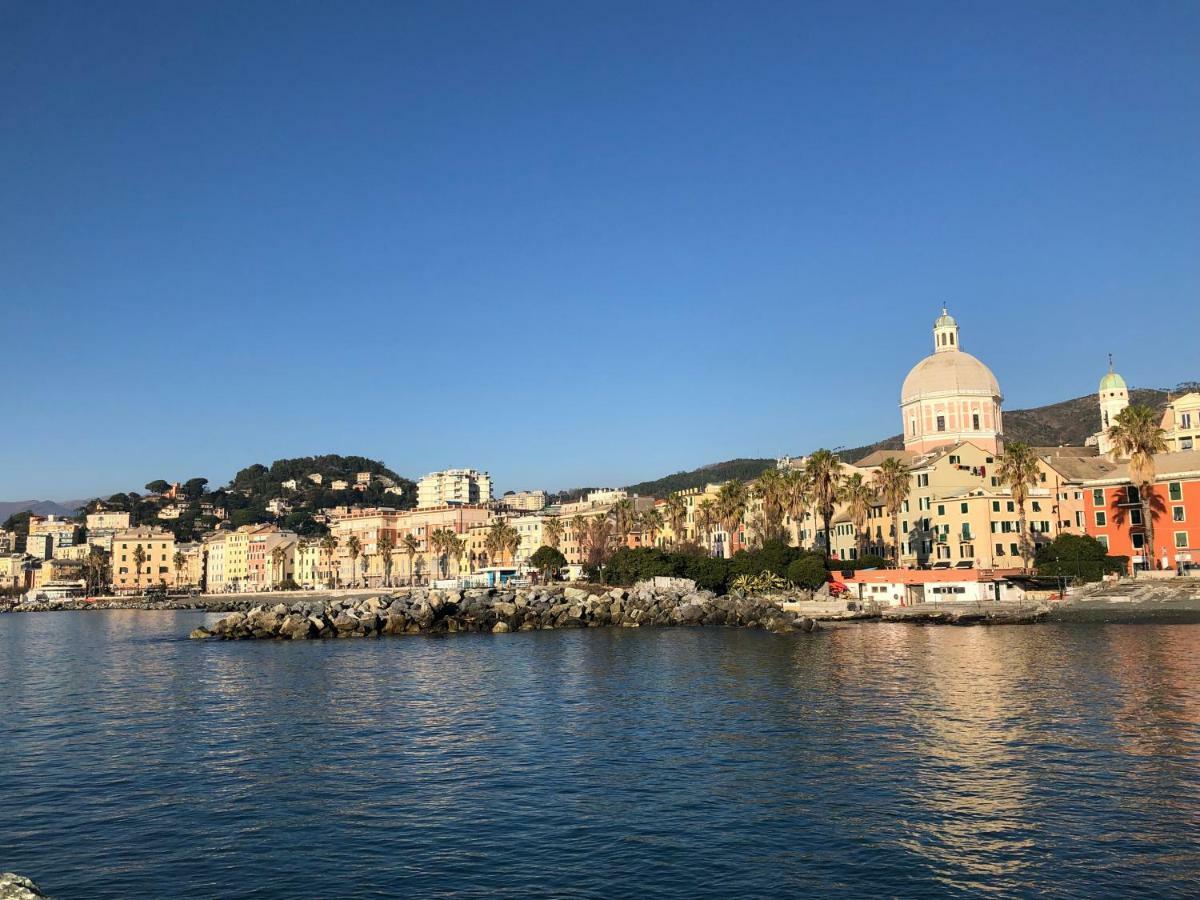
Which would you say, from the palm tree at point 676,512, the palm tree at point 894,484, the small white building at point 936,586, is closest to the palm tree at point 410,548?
the palm tree at point 676,512

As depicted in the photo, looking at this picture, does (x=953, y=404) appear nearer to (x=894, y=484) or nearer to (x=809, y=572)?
(x=894, y=484)

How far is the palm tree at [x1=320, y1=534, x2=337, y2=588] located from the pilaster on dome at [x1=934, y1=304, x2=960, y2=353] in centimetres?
11650

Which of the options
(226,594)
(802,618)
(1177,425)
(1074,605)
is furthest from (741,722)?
(226,594)

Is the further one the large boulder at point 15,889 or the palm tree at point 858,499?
the palm tree at point 858,499

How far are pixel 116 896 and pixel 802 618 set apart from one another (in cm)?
5839

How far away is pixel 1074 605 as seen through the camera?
6981 centimetres

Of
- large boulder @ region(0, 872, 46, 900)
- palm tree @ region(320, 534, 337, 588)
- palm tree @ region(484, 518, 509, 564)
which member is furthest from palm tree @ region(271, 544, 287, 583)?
large boulder @ region(0, 872, 46, 900)

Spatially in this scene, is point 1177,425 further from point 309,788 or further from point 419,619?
point 309,788

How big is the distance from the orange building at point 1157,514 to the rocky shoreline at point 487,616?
27679mm

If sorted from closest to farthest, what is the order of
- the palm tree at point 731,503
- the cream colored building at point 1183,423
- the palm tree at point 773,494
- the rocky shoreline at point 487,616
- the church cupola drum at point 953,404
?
the rocky shoreline at point 487,616, the palm tree at point 773,494, the palm tree at point 731,503, the cream colored building at point 1183,423, the church cupola drum at point 953,404

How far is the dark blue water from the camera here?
57.8 ft

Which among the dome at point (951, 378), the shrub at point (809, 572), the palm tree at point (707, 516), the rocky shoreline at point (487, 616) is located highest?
the dome at point (951, 378)

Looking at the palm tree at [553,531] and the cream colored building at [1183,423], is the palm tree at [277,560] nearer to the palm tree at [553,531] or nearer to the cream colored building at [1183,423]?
the palm tree at [553,531]

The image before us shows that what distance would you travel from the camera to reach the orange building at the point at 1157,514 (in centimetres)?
7588
